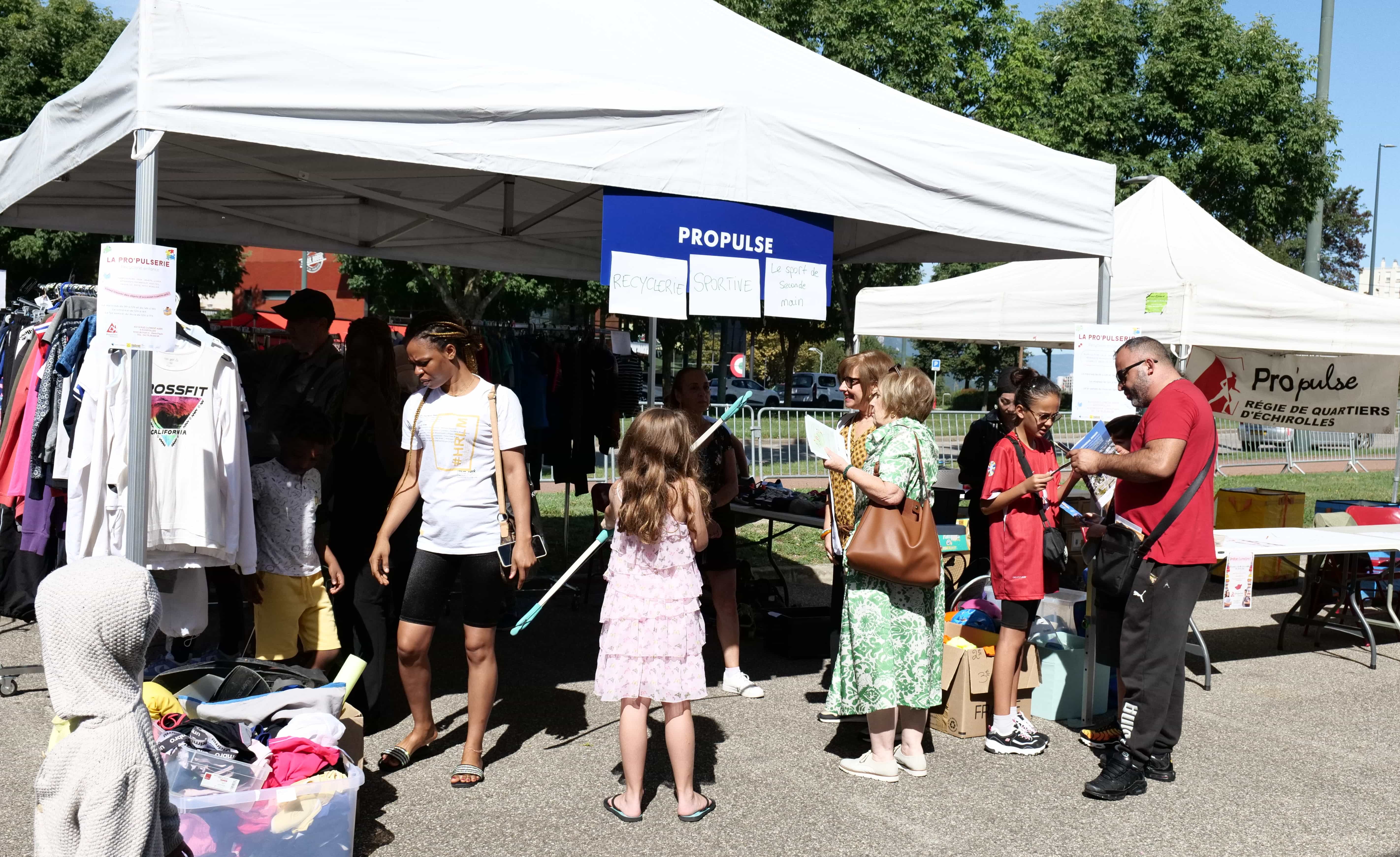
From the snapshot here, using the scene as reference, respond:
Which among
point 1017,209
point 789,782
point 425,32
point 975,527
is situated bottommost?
point 789,782

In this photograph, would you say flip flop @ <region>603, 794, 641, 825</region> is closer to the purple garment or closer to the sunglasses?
the sunglasses

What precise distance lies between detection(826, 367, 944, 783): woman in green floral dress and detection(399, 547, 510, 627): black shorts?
1345 mm

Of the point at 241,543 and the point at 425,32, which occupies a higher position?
the point at 425,32

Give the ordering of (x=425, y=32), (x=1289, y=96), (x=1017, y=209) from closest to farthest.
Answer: (x=425, y=32), (x=1017, y=209), (x=1289, y=96)

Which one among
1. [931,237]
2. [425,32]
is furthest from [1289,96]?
[425,32]

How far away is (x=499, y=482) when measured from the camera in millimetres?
4070

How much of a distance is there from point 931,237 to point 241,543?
13.5 ft

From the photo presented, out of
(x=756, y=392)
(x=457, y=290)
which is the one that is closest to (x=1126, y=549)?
(x=457, y=290)

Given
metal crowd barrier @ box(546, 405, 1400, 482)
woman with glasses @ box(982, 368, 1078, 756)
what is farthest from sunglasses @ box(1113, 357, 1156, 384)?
metal crowd barrier @ box(546, 405, 1400, 482)

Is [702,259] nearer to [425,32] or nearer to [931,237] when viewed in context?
[425,32]

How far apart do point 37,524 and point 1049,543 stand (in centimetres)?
444

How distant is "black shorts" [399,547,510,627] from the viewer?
404 cm

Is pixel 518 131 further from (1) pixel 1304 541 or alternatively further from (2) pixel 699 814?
(1) pixel 1304 541

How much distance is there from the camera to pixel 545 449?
753 centimetres
